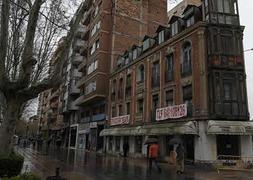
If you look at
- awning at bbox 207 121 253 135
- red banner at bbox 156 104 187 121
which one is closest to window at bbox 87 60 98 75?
red banner at bbox 156 104 187 121

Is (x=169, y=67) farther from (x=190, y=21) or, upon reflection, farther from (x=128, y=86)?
(x=128, y=86)

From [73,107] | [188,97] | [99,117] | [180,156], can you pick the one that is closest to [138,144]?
[188,97]

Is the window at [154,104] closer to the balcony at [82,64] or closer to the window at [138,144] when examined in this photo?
the window at [138,144]

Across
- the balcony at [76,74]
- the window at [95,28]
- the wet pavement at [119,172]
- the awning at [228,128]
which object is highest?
the window at [95,28]

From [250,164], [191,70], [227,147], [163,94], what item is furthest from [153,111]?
[250,164]

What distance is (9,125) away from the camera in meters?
10.7

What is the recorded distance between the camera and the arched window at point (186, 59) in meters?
23.2

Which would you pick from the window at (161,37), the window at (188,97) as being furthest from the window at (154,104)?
the window at (161,37)

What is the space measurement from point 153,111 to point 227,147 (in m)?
7.86

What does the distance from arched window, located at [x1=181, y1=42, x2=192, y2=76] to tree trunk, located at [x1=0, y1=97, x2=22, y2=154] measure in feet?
49.3

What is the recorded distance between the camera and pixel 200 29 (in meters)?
22.1

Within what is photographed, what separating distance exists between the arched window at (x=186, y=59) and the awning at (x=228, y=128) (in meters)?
4.83

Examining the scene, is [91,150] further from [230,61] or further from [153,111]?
[230,61]

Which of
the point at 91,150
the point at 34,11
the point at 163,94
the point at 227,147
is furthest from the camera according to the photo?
the point at 91,150
